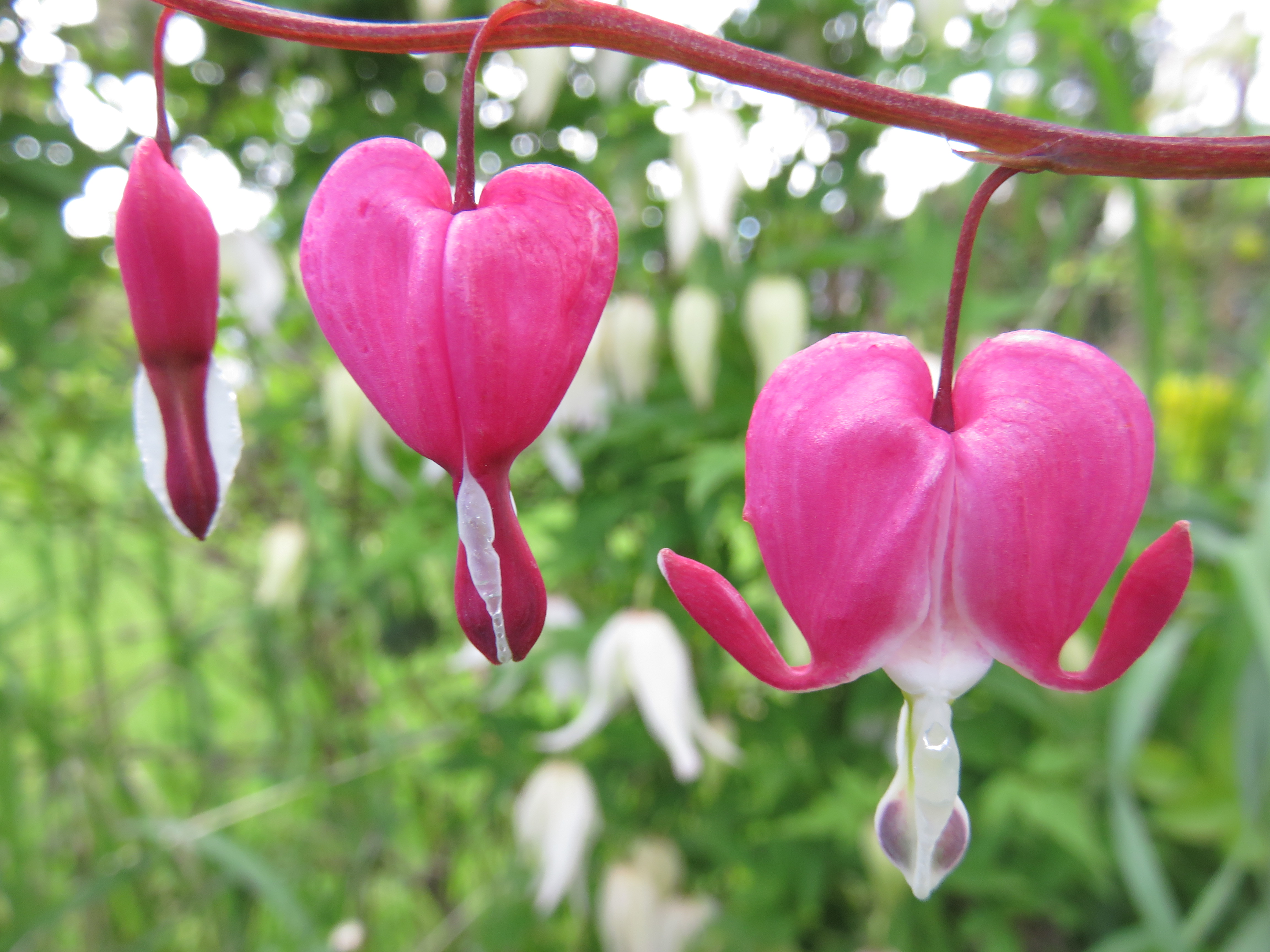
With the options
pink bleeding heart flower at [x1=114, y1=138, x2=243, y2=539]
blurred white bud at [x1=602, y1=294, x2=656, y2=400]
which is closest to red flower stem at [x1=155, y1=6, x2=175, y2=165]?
pink bleeding heart flower at [x1=114, y1=138, x2=243, y2=539]

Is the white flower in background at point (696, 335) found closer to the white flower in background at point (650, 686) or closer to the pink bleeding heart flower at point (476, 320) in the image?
the white flower in background at point (650, 686)

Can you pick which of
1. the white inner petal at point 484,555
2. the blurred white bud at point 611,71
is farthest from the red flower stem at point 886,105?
the blurred white bud at point 611,71

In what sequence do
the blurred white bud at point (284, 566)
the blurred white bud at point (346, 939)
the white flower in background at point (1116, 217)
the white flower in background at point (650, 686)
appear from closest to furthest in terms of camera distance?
the white flower in background at point (650, 686)
the blurred white bud at point (346, 939)
the blurred white bud at point (284, 566)
the white flower in background at point (1116, 217)

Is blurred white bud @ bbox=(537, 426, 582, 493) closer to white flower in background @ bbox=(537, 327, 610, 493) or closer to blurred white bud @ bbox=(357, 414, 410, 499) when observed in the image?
white flower in background @ bbox=(537, 327, 610, 493)

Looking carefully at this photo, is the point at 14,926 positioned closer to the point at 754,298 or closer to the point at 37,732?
the point at 37,732

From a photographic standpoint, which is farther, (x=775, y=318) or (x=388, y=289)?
(x=775, y=318)

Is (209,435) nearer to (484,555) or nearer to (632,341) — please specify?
(484,555)

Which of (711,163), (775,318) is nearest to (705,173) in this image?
(711,163)
